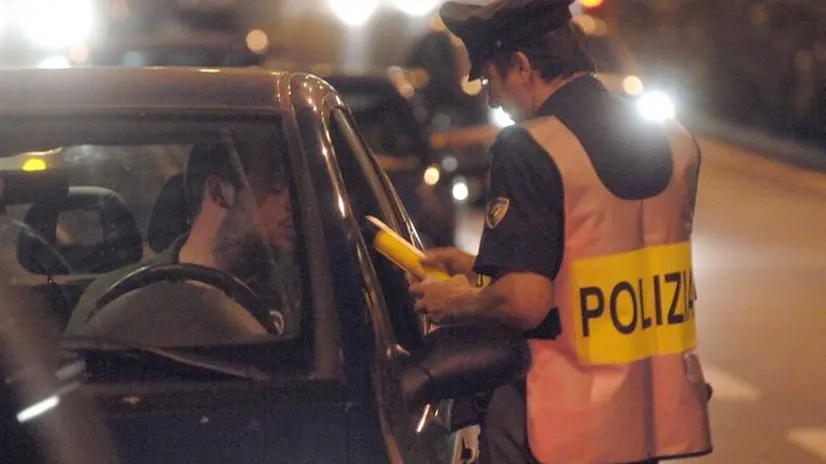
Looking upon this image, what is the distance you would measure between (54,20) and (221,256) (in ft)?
52.1

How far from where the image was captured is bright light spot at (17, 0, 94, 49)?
17594 millimetres

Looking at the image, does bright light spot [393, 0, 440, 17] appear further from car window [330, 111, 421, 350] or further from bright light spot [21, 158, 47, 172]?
bright light spot [21, 158, 47, 172]

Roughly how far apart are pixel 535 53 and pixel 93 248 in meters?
1.62

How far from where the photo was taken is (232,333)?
128 inches

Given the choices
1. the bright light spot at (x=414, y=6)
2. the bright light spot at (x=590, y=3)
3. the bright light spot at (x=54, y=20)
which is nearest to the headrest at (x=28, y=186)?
the bright light spot at (x=414, y=6)

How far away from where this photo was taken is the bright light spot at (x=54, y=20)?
17.6 m

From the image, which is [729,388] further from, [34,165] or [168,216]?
[34,165]

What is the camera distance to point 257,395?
2.95 m

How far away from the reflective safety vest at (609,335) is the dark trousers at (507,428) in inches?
2.9

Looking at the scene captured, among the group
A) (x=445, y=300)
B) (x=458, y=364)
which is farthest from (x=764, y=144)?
(x=458, y=364)

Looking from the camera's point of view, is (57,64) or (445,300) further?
(57,64)

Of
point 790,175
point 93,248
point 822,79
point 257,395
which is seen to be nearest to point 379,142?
point 93,248

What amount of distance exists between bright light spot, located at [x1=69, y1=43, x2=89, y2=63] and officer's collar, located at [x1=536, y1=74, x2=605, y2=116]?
8360mm

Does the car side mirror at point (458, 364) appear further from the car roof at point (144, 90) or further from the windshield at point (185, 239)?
the car roof at point (144, 90)
